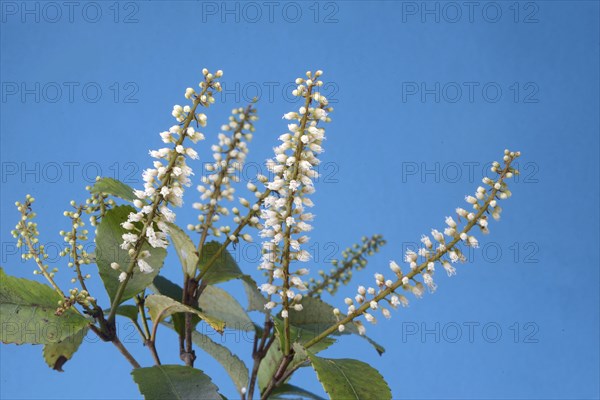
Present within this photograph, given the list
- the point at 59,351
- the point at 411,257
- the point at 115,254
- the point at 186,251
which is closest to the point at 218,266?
the point at 186,251

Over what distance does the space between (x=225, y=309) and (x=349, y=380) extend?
412 mm

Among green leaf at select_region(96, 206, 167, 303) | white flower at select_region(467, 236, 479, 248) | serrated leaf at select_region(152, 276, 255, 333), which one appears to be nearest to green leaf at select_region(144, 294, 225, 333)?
green leaf at select_region(96, 206, 167, 303)

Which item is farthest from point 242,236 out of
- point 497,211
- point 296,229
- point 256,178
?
point 497,211

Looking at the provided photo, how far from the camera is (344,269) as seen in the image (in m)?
1.44

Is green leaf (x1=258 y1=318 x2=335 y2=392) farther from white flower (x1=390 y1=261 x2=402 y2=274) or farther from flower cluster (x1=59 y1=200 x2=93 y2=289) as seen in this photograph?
flower cluster (x1=59 y1=200 x2=93 y2=289)

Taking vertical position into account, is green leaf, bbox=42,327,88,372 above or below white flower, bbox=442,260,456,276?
below

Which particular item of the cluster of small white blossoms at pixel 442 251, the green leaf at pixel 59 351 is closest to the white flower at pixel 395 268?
the cluster of small white blossoms at pixel 442 251

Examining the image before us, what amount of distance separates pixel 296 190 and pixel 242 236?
23cm

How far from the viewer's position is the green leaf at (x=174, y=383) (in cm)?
102

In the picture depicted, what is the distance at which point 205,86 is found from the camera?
1.01 m

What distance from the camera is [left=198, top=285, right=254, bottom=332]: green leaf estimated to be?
4.45ft

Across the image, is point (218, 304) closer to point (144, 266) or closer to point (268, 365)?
point (268, 365)

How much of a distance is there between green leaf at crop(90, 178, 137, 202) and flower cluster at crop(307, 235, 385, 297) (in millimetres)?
405

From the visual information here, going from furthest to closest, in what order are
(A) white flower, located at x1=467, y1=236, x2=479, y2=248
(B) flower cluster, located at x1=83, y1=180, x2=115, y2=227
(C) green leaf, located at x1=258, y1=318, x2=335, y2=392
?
(B) flower cluster, located at x1=83, y1=180, x2=115, y2=227
(C) green leaf, located at x1=258, y1=318, x2=335, y2=392
(A) white flower, located at x1=467, y1=236, x2=479, y2=248
